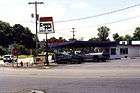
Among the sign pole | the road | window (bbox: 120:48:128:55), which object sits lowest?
the road

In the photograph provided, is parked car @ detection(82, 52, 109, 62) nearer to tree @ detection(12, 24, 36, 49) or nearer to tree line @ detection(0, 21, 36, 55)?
tree line @ detection(0, 21, 36, 55)

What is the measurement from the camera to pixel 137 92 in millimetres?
18594

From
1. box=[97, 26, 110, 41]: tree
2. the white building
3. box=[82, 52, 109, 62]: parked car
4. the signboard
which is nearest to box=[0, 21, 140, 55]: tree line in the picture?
box=[97, 26, 110, 41]: tree

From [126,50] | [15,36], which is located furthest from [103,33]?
[126,50]

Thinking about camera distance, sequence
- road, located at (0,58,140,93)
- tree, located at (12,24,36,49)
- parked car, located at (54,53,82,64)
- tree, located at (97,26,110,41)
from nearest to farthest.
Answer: road, located at (0,58,140,93) < parked car, located at (54,53,82,64) < tree, located at (12,24,36,49) < tree, located at (97,26,110,41)

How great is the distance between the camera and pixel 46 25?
189 ft

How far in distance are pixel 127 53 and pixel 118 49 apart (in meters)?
4.12

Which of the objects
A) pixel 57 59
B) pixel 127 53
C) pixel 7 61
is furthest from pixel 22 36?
pixel 57 59

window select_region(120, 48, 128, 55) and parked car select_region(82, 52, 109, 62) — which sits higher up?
window select_region(120, 48, 128, 55)

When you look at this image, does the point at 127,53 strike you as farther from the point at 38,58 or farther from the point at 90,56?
the point at 38,58

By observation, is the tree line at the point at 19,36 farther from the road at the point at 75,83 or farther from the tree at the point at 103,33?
the road at the point at 75,83

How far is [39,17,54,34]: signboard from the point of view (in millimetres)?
56963

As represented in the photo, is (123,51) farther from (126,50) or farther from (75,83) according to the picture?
(75,83)

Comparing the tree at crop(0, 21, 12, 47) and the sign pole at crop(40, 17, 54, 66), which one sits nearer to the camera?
the sign pole at crop(40, 17, 54, 66)
